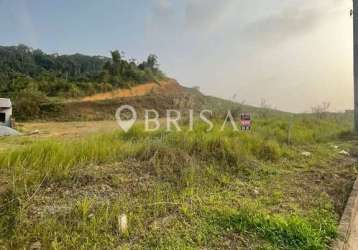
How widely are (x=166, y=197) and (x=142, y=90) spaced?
26570mm

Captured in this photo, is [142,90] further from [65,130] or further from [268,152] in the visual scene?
[268,152]

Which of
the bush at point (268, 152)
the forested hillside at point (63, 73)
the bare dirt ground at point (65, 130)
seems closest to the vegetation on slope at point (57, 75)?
the forested hillside at point (63, 73)

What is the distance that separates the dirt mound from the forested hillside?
68 cm

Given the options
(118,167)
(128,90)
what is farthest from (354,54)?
(128,90)

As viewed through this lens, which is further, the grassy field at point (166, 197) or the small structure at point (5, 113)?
the small structure at point (5, 113)

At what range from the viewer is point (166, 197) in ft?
10.7

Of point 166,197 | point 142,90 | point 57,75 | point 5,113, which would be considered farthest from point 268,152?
point 57,75

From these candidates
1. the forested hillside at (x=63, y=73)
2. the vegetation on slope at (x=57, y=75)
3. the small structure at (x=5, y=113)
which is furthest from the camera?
the forested hillside at (x=63, y=73)

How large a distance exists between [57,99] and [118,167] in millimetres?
20263

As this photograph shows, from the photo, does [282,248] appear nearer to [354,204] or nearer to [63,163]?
[354,204]

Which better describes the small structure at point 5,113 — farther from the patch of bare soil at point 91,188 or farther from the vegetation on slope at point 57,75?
the patch of bare soil at point 91,188

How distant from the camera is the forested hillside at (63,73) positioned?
2475cm

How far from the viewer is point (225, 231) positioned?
2.66 meters

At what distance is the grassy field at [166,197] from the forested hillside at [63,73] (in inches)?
761
